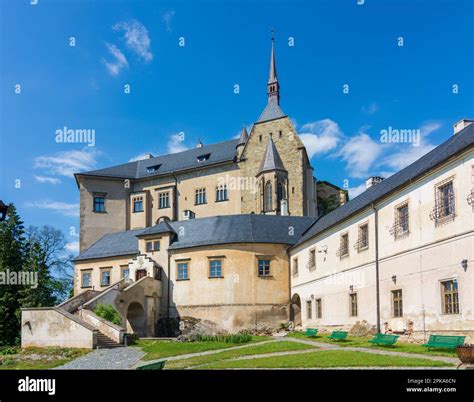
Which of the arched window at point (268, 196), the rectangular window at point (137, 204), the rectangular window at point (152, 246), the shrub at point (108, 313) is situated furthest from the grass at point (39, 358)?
the rectangular window at point (137, 204)

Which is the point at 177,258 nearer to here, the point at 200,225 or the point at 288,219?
the point at 200,225

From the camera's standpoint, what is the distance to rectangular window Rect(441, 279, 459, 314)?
55.9 feet

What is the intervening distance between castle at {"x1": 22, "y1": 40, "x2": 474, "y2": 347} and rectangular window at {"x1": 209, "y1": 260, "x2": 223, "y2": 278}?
0.25 ft

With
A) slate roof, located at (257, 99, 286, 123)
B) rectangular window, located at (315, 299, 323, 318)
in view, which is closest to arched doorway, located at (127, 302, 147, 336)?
rectangular window, located at (315, 299, 323, 318)

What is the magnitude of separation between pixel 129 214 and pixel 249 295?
86.0ft

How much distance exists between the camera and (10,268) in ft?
137

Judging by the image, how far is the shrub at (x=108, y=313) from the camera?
2858cm

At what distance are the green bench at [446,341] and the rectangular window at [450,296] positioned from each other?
1386 millimetres

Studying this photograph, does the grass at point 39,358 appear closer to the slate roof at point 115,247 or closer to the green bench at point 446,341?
the green bench at point 446,341

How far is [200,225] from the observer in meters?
37.8

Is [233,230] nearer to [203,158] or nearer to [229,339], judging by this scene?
[229,339]

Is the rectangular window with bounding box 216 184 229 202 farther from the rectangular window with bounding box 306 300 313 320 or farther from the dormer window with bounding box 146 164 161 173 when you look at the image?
the rectangular window with bounding box 306 300 313 320
